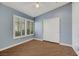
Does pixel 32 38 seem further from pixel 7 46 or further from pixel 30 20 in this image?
pixel 7 46

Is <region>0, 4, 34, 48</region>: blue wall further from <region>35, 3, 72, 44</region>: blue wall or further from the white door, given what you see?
the white door

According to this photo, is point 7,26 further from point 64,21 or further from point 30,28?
point 64,21

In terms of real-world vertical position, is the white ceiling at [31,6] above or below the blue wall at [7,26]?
above

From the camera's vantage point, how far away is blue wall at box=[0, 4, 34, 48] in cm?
251

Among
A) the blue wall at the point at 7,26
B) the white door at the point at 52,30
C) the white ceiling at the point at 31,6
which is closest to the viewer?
the white ceiling at the point at 31,6

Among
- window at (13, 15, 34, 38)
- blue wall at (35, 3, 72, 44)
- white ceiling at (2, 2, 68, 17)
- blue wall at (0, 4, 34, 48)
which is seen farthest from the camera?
blue wall at (35, 3, 72, 44)

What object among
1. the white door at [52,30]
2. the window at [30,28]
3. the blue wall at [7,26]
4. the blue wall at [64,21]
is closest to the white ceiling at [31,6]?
the blue wall at [7,26]

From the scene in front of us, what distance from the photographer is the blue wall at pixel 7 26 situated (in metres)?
2.51

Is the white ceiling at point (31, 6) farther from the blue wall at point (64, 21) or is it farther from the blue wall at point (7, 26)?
the blue wall at point (64, 21)

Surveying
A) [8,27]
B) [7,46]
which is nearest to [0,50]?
[7,46]

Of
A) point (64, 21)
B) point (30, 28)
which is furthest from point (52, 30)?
point (30, 28)

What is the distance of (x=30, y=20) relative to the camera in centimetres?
238

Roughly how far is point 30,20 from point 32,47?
812 millimetres

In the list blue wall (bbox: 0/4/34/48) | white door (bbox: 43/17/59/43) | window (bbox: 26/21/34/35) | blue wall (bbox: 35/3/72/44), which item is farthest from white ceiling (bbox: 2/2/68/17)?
white door (bbox: 43/17/59/43)
